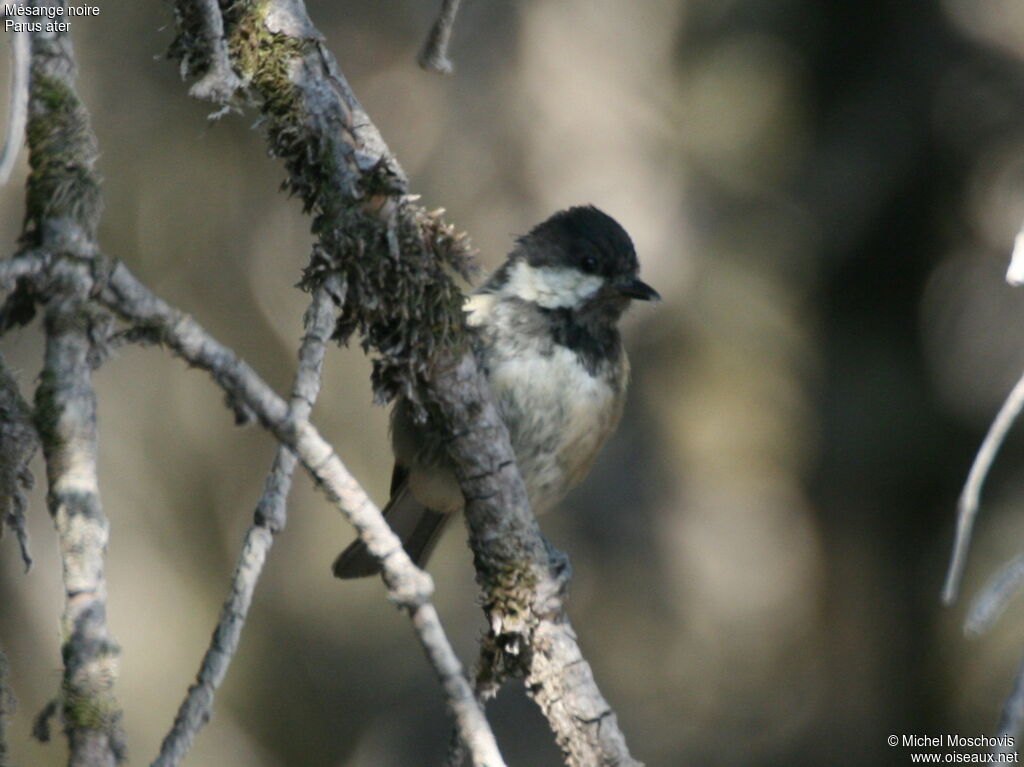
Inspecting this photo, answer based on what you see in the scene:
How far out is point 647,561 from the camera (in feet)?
17.9

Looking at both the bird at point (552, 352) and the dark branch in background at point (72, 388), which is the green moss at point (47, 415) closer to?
the dark branch in background at point (72, 388)

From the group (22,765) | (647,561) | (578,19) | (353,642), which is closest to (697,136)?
(578,19)

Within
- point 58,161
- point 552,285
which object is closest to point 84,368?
point 58,161

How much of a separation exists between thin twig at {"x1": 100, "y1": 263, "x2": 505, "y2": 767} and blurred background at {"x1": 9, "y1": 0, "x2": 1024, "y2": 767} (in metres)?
3.71

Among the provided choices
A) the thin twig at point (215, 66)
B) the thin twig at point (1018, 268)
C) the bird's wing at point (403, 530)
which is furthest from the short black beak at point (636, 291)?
the thin twig at point (1018, 268)

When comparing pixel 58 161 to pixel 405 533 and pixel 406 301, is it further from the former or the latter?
pixel 405 533

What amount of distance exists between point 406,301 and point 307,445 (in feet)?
2.13

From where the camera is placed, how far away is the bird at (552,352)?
315 cm

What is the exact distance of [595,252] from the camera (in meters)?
3.38

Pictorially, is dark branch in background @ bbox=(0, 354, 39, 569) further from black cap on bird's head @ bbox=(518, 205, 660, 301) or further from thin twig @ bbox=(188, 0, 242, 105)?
black cap on bird's head @ bbox=(518, 205, 660, 301)

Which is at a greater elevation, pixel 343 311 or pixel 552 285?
pixel 552 285

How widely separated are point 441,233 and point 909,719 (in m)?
4.11

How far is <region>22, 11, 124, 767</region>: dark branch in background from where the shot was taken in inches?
48.1

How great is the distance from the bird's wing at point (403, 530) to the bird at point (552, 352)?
0.09 meters
